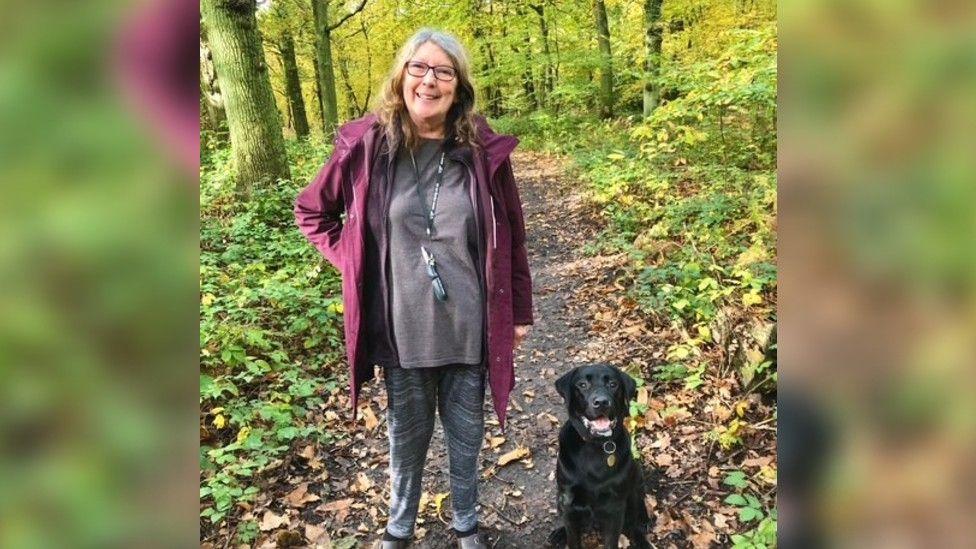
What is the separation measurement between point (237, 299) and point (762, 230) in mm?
4896

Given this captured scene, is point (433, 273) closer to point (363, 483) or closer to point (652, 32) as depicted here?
point (363, 483)

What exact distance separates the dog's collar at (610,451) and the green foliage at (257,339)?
210 cm

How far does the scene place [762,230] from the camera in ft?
18.2

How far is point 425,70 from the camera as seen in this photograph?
2451 mm

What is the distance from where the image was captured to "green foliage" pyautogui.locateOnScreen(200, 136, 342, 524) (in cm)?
381

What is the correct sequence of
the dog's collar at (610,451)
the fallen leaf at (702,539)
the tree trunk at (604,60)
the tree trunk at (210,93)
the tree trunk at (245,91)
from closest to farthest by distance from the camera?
the dog's collar at (610,451) < the fallen leaf at (702,539) < the tree trunk at (245,91) < the tree trunk at (210,93) < the tree trunk at (604,60)

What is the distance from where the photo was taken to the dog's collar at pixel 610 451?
10.4 feet

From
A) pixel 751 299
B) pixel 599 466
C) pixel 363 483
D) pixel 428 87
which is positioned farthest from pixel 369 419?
pixel 751 299

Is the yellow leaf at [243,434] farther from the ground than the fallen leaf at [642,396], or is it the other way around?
the yellow leaf at [243,434]

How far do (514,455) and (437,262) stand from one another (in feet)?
7.25

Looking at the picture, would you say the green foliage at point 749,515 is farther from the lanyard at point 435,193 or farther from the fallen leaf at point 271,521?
the fallen leaf at point 271,521

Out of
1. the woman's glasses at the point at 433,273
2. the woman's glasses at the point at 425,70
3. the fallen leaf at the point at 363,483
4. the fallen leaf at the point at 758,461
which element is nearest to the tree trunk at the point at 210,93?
the fallen leaf at the point at 363,483
